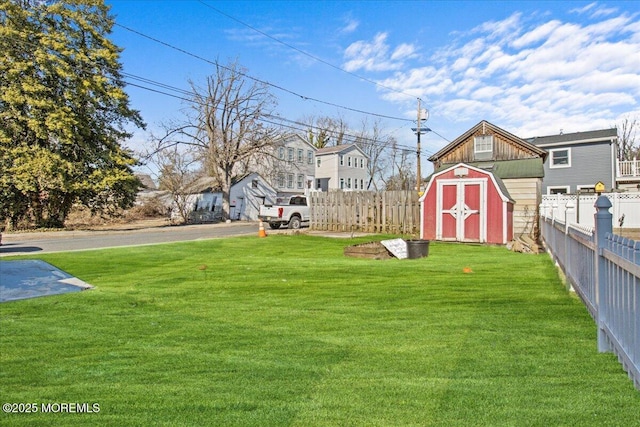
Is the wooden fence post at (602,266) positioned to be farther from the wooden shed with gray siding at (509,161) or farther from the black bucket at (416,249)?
the wooden shed with gray siding at (509,161)

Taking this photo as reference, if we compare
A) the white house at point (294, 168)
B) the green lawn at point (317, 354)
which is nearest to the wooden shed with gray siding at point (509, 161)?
the green lawn at point (317, 354)

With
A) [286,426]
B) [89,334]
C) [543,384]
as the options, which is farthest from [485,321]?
[89,334]

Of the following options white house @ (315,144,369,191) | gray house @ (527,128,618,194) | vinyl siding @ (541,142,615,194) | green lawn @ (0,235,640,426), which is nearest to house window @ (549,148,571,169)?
A: gray house @ (527,128,618,194)

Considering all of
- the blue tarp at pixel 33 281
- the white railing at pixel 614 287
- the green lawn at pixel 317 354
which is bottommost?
the green lawn at pixel 317 354

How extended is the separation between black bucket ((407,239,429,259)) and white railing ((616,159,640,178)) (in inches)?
1010

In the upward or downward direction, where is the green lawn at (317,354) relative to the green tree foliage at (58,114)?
downward

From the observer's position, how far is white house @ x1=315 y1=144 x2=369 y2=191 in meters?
48.5

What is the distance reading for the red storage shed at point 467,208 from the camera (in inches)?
552

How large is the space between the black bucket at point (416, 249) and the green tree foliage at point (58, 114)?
20071 millimetres

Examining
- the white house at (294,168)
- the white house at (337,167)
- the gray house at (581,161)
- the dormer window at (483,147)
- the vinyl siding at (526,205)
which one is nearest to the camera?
the vinyl siding at (526,205)

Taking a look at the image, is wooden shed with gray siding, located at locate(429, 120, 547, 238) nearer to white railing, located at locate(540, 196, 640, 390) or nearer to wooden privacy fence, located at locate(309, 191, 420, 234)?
wooden privacy fence, located at locate(309, 191, 420, 234)

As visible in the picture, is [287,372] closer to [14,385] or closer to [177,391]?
[177,391]

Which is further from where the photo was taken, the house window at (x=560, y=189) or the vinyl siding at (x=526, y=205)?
the house window at (x=560, y=189)

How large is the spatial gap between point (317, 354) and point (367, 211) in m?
15.2
